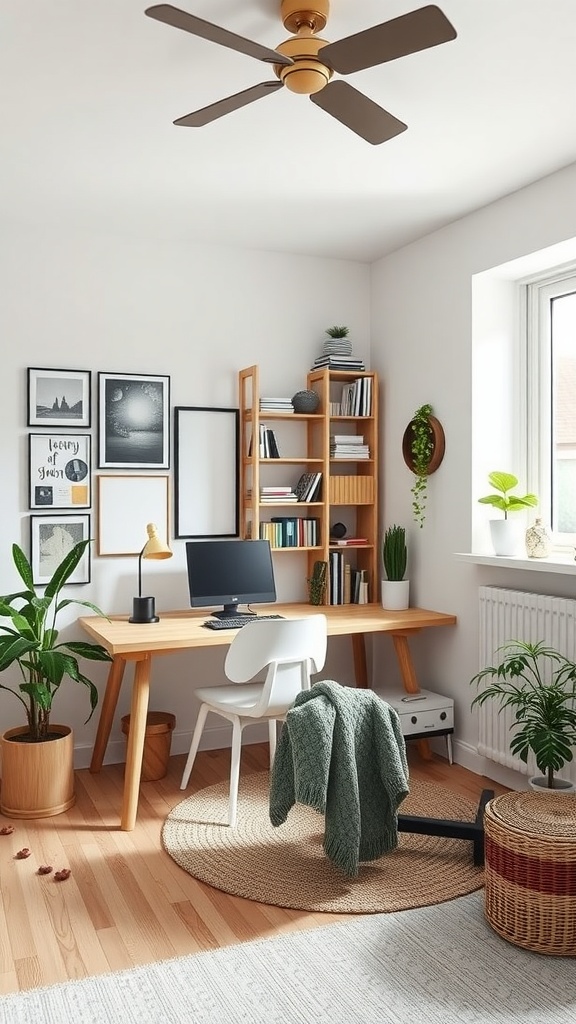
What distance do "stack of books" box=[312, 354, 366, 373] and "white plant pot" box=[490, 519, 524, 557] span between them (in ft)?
4.08

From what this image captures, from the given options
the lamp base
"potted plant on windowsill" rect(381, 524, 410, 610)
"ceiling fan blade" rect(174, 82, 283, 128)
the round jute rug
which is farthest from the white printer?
"ceiling fan blade" rect(174, 82, 283, 128)

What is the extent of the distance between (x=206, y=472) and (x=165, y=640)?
1182 mm

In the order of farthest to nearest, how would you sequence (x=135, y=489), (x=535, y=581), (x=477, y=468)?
(x=135, y=489) < (x=477, y=468) < (x=535, y=581)

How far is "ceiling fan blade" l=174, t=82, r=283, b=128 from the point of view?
214cm

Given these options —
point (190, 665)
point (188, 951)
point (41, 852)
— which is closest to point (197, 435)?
point (190, 665)

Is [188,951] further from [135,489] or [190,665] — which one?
[135,489]

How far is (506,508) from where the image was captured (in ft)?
12.0

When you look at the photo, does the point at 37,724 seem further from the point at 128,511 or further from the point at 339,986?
the point at 339,986

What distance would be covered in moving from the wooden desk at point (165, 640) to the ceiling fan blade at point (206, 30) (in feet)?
6.97

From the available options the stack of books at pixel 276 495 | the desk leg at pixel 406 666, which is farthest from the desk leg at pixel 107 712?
the desk leg at pixel 406 666

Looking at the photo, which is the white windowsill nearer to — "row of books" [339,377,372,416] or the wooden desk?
the wooden desk

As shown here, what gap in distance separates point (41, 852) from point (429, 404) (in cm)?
265

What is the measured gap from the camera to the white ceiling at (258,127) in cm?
222

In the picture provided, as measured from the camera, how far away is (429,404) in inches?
162
